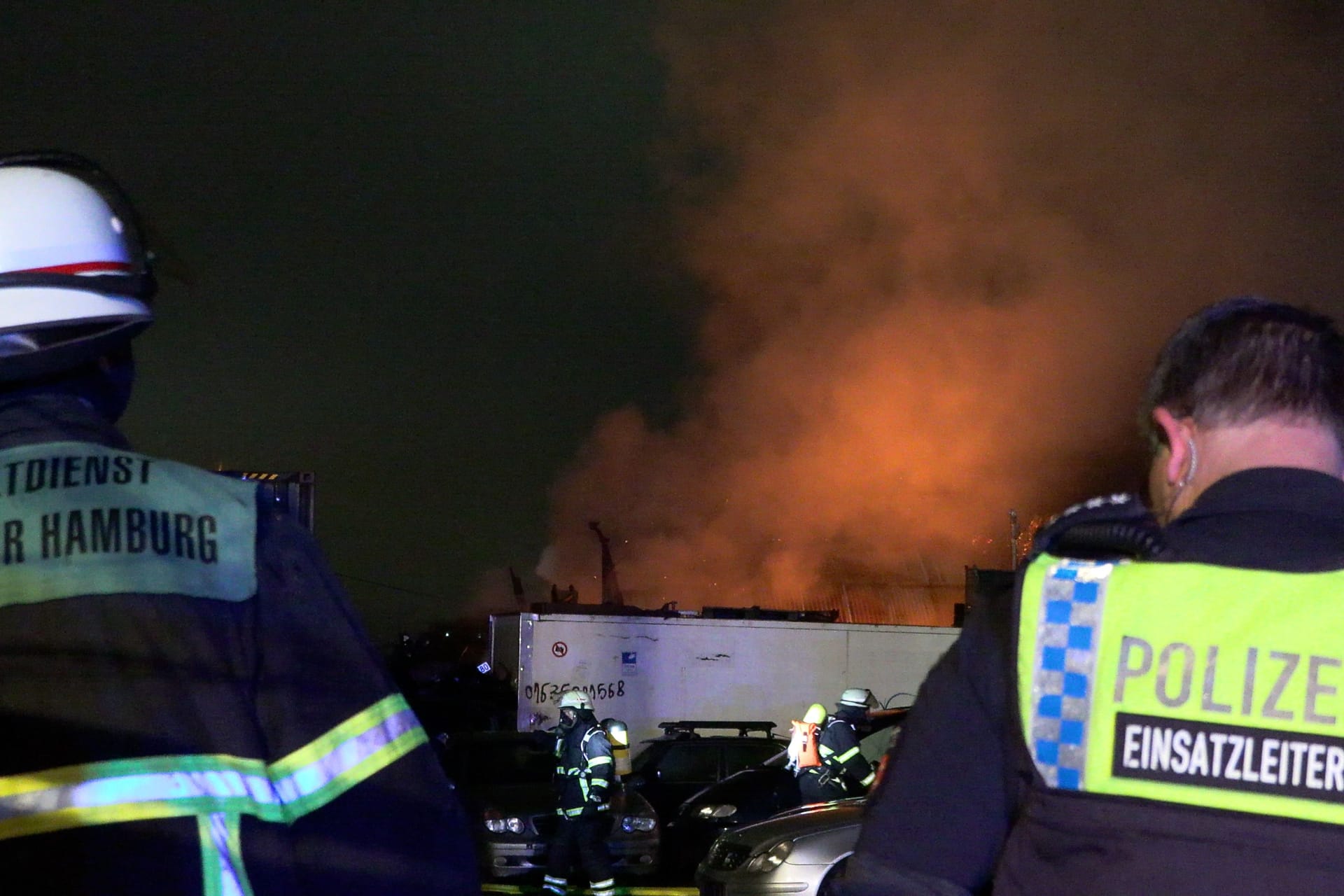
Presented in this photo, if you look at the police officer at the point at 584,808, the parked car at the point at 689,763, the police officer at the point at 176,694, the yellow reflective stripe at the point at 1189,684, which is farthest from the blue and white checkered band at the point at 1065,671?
the parked car at the point at 689,763

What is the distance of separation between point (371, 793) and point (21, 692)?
38 centimetres

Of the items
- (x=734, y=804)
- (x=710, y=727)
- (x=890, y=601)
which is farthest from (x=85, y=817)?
(x=890, y=601)

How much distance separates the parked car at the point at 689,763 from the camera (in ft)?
47.0

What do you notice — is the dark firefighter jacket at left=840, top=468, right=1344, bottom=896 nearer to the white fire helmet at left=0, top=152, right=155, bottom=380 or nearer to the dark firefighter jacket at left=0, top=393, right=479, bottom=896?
the dark firefighter jacket at left=0, top=393, right=479, bottom=896

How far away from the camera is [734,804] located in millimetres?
13258

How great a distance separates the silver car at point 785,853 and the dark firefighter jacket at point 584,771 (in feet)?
5.13

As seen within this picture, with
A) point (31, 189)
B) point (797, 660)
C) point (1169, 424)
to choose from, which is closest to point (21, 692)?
point (31, 189)

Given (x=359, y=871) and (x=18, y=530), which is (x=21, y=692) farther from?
(x=359, y=871)

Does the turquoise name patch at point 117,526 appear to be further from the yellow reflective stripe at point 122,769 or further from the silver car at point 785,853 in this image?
the silver car at point 785,853

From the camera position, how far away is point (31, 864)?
143 cm

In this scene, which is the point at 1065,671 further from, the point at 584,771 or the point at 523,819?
the point at 523,819

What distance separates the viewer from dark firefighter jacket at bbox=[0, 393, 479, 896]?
146cm

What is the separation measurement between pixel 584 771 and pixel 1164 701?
9.66 metres

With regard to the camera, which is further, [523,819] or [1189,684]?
[523,819]
